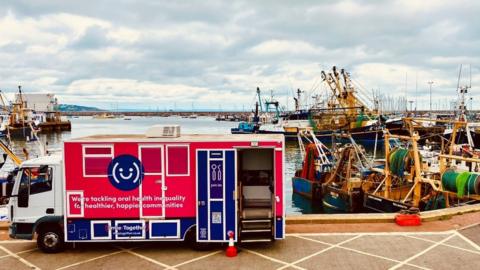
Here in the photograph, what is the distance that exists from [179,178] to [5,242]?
5.85m

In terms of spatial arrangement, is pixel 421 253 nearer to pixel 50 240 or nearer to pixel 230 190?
pixel 230 190

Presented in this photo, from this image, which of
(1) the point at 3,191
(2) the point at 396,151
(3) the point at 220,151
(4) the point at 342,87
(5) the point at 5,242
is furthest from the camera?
(4) the point at 342,87

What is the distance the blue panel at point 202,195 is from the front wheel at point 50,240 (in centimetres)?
380

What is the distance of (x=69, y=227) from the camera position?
11547 mm

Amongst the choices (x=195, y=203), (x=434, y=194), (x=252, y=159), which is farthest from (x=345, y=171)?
(x=195, y=203)

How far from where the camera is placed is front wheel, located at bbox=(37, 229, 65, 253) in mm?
11766

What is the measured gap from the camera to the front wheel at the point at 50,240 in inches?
463

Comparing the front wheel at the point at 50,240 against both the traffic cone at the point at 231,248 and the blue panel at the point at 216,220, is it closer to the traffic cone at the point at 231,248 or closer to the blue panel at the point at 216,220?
the blue panel at the point at 216,220

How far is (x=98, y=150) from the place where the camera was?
37.6 feet

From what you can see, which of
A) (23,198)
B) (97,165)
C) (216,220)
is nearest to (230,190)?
(216,220)

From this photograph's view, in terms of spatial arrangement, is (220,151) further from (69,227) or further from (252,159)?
(69,227)

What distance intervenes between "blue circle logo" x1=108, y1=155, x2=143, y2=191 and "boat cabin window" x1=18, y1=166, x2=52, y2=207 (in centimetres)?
170

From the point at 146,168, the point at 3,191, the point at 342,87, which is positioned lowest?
the point at 3,191

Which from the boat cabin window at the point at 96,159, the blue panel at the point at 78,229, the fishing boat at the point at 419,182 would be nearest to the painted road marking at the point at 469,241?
the fishing boat at the point at 419,182
